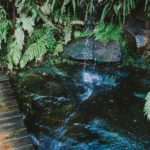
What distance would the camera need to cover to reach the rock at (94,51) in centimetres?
713

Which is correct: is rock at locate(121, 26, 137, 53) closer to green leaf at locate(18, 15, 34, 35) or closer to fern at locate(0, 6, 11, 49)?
green leaf at locate(18, 15, 34, 35)

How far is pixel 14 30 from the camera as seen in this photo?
7.67m

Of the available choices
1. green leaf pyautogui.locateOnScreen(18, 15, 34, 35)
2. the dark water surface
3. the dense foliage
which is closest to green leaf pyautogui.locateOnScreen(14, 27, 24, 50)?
the dense foliage

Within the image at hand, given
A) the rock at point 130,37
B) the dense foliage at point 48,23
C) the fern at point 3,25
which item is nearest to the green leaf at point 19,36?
the dense foliage at point 48,23

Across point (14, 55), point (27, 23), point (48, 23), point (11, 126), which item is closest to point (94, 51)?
point (48, 23)

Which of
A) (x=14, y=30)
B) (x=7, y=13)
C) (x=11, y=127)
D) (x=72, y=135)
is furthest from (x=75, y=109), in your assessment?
(x=7, y=13)

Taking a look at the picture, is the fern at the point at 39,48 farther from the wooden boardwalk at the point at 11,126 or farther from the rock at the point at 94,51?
the wooden boardwalk at the point at 11,126

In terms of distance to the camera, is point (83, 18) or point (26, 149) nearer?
point (26, 149)

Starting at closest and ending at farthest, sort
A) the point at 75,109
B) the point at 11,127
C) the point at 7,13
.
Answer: the point at 11,127 < the point at 75,109 < the point at 7,13

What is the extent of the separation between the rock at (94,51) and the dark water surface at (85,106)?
24 cm

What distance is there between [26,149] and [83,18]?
413 centimetres

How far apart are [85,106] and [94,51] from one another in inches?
72.8

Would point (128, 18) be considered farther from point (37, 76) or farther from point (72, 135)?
point (72, 135)

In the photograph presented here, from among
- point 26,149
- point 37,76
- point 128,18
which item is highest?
point 128,18
